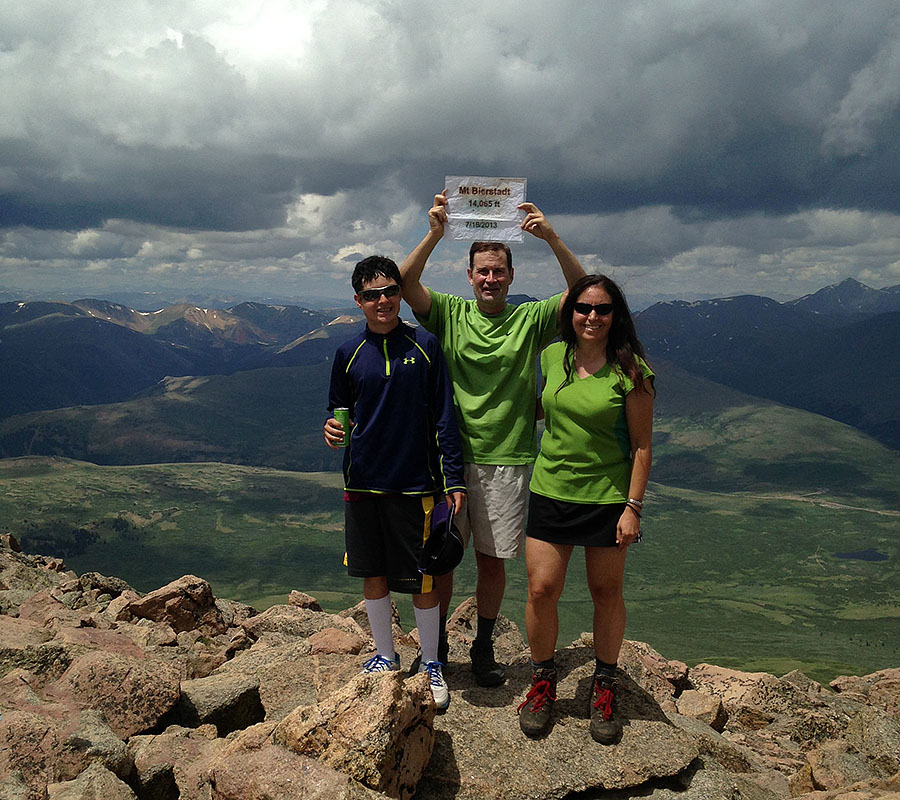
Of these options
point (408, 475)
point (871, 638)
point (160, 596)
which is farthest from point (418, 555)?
point (871, 638)

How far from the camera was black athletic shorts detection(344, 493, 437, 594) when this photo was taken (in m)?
8.51

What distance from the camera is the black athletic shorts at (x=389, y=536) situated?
335 inches

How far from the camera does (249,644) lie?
50.9ft

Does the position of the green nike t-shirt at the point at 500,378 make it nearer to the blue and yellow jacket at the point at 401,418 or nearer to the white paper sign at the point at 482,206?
the blue and yellow jacket at the point at 401,418

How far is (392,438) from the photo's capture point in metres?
8.37

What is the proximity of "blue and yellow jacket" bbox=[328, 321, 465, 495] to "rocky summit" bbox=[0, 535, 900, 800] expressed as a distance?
2404 millimetres

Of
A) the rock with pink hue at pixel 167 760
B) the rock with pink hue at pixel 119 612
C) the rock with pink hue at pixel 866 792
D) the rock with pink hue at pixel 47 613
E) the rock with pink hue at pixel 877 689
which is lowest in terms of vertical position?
the rock with pink hue at pixel 877 689

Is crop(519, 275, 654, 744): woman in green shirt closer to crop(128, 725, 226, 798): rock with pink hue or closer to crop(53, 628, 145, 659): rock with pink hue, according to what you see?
crop(128, 725, 226, 798): rock with pink hue

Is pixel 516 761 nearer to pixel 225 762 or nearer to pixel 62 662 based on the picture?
pixel 225 762

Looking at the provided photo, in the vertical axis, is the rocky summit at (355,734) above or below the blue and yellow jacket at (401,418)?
below

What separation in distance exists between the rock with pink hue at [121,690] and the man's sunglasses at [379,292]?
6.51 metres

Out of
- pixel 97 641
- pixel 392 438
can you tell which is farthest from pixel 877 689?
pixel 97 641

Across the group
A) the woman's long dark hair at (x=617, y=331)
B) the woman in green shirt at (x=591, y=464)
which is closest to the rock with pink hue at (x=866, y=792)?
the woman in green shirt at (x=591, y=464)

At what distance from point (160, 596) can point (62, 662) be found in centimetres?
824
